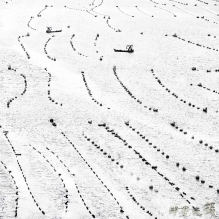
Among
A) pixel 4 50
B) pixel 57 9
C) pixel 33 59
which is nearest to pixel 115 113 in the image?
pixel 33 59

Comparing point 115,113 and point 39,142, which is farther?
point 115,113

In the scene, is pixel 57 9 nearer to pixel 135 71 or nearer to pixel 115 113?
pixel 135 71

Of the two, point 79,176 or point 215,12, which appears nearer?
point 79,176

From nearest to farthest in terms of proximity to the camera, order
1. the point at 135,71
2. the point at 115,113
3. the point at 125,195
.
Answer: the point at 125,195 → the point at 115,113 → the point at 135,71

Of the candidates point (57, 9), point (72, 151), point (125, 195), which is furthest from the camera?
point (57, 9)

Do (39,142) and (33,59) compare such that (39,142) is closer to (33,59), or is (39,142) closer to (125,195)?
(125,195)

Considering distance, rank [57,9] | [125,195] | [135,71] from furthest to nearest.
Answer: [57,9] → [135,71] → [125,195]

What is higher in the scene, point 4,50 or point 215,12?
point 215,12

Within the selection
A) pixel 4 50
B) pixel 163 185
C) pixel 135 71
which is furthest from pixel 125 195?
pixel 4 50

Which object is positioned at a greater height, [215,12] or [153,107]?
[215,12]
